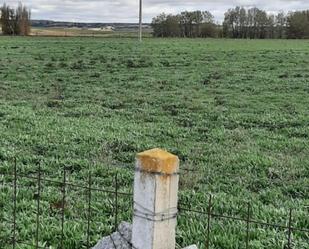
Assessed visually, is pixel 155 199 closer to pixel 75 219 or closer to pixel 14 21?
pixel 75 219

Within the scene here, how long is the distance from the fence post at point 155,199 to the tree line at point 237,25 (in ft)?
283

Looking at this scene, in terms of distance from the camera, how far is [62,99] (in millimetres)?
16578

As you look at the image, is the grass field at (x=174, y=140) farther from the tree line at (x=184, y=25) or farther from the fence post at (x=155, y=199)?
the tree line at (x=184, y=25)

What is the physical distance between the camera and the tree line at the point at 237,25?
90.6 meters

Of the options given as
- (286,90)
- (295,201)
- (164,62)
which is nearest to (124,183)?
(295,201)

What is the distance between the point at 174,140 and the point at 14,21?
88.4 m

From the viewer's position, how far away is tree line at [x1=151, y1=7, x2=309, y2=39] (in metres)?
90.6

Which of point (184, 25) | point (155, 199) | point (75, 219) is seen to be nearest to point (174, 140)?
point (75, 219)

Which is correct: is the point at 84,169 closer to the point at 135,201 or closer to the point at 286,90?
the point at 135,201

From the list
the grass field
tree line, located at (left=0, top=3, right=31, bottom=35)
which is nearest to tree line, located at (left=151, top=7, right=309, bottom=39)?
tree line, located at (left=0, top=3, right=31, bottom=35)

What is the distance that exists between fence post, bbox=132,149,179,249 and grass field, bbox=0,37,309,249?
1.97 m

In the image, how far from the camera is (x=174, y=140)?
10844mm

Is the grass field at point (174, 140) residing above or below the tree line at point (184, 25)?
below

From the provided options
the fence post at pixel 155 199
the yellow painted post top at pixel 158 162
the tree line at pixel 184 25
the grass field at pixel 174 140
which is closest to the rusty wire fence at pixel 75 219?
the grass field at pixel 174 140
